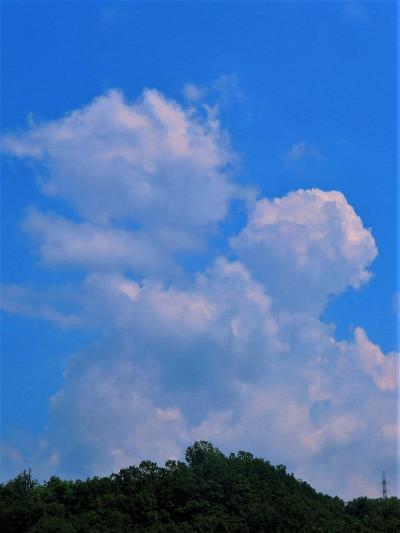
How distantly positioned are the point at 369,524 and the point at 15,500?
26826 millimetres

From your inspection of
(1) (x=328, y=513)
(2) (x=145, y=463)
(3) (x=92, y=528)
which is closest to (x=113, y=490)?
(2) (x=145, y=463)

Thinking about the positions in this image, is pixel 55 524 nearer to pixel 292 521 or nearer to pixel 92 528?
pixel 92 528

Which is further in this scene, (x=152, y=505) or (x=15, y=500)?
(x=15, y=500)

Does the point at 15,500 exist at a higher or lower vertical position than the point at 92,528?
higher

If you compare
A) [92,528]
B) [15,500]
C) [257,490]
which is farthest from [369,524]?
[15,500]

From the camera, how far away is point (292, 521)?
49656mm

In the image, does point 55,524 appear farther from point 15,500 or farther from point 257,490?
point 257,490

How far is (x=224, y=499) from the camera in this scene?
53625 mm

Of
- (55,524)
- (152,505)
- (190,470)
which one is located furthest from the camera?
(190,470)

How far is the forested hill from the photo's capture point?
163ft

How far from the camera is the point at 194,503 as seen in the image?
52.8m

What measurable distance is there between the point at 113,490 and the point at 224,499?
27.6ft

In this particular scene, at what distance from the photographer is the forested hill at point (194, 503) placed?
163 ft

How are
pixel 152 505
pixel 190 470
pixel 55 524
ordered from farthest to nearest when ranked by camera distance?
pixel 190 470 < pixel 152 505 < pixel 55 524
